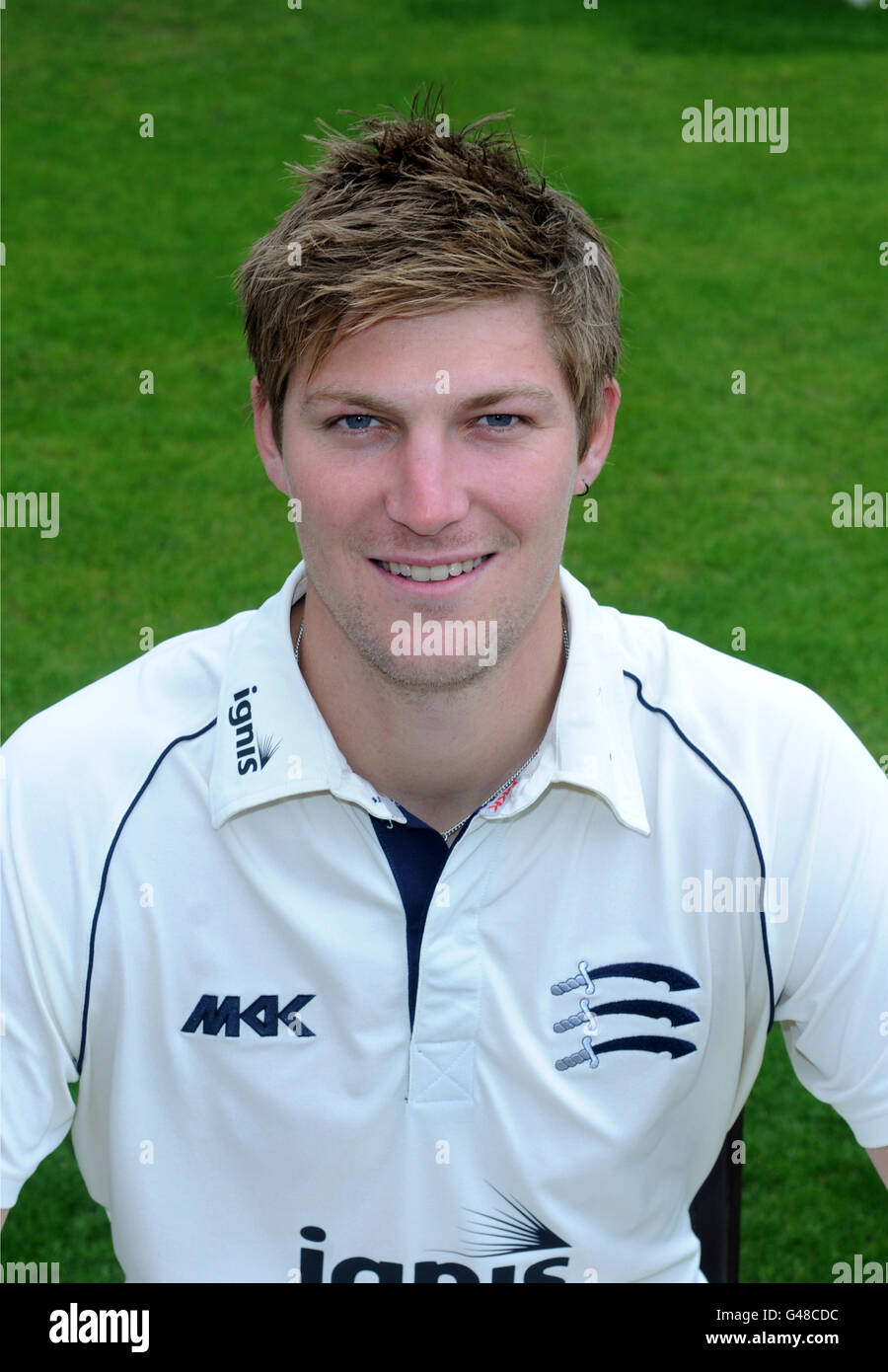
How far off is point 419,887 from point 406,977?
0.42 feet

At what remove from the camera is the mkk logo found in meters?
2.09

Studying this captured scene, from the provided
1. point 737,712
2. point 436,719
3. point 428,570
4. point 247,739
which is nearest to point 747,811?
point 737,712

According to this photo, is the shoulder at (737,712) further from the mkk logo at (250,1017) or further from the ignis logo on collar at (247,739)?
the mkk logo at (250,1017)

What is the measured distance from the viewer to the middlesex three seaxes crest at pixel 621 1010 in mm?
2119

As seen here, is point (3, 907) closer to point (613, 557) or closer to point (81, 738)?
point (81, 738)

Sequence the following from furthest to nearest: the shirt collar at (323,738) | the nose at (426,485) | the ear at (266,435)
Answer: the ear at (266,435), the shirt collar at (323,738), the nose at (426,485)

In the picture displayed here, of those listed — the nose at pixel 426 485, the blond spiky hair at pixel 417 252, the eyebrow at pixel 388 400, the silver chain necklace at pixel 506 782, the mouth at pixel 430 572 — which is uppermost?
the blond spiky hair at pixel 417 252

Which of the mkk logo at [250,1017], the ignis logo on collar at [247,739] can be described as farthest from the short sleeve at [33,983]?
the ignis logo on collar at [247,739]

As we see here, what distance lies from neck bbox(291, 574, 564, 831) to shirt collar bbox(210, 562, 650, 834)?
5cm

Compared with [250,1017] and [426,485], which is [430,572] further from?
[250,1017]

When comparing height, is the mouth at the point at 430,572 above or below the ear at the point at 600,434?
below

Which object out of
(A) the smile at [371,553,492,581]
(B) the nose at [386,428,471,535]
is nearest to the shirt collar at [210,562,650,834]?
(A) the smile at [371,553,492,581]

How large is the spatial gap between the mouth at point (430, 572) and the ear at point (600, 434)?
30 cm

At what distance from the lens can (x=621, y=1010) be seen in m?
2.12
